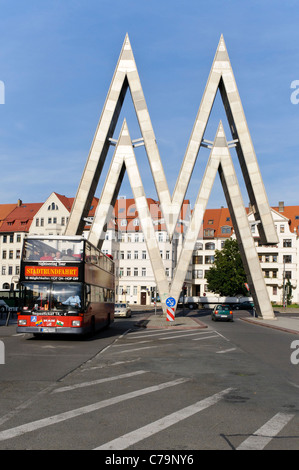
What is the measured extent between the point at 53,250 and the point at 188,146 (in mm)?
20626

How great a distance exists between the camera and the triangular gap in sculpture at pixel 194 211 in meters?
38.4

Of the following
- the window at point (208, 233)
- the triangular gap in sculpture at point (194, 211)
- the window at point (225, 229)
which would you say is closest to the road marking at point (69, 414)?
the triangular gap in sculpture at point (194, 211)

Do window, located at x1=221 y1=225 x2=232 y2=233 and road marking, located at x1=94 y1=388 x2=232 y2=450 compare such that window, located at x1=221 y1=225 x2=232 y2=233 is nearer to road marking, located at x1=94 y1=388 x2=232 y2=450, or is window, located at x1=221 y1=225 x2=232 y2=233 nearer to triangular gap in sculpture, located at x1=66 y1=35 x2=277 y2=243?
triangular gap in sculpture, located at x1=66 y1=35 x2=277 y2=243

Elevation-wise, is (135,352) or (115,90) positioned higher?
(115,90)

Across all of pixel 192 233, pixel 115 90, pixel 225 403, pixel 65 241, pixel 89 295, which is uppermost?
pixel 115 90

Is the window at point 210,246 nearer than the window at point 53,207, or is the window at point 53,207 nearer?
the window at point 53,207

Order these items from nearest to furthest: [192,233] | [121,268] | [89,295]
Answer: [89,295] < [192,233] < [121,268]

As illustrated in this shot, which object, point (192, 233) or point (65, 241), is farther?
point (192, 233)

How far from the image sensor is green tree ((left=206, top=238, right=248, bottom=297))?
8506 cm

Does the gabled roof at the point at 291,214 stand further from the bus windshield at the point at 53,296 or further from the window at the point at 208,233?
the bus windshield at the point at 53,296

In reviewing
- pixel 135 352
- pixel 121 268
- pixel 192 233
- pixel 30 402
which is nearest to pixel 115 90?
pixel 192 233

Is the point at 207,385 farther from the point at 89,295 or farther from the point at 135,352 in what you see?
the point at 89,295

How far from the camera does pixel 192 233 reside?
3819 cm

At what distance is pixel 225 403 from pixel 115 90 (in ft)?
108
